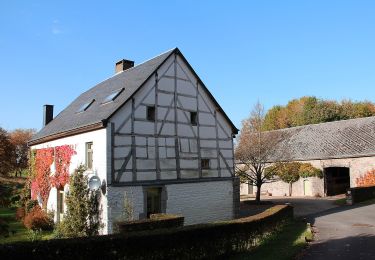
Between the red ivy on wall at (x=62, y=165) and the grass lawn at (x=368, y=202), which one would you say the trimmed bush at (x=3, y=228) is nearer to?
the red ivy on wall at (x=62, y=165)

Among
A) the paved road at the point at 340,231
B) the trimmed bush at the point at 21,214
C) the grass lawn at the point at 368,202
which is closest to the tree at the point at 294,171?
the paved road at the point at 340,231

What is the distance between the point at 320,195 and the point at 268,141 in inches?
270

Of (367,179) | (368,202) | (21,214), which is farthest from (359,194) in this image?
(21,214)

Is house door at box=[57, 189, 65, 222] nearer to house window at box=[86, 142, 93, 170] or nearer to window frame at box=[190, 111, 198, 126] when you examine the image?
house window at box=[86, 142, 93, 170]

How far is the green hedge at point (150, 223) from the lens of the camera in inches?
508

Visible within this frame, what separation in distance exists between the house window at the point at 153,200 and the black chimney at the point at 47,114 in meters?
14.9

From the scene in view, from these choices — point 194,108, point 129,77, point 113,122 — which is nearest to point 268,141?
point 194,108

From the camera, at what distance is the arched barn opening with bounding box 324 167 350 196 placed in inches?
1332

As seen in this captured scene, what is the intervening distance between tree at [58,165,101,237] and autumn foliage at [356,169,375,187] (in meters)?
22.7

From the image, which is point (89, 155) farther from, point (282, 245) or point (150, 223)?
point (282, 245)

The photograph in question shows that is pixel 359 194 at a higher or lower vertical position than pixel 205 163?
lower

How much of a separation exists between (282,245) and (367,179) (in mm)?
19975

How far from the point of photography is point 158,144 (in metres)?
19.2

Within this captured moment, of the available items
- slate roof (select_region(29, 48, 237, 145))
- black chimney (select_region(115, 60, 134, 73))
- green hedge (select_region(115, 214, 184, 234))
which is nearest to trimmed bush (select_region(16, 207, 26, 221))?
slate roof (select_region(29, 48, 237, 145))
